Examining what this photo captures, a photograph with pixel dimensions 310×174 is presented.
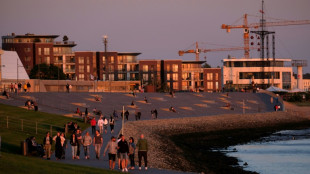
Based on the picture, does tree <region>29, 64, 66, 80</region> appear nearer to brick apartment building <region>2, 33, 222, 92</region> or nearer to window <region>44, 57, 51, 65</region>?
brick apartment building <region>2, 33, 222, 92</region>

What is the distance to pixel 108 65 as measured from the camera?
14825cm

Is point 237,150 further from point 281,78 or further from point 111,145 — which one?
point 281,78

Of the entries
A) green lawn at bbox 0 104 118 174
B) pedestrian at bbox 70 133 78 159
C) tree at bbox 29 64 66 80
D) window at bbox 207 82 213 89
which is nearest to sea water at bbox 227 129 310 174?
green lawn at bbox 0 104 118 174

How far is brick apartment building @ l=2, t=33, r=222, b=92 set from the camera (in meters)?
142

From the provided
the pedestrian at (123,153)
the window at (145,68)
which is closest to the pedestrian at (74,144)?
the pedestrian at (123,153)

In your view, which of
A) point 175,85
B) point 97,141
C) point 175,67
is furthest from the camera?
point 175,85

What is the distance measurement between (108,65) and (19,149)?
11421 centimetres

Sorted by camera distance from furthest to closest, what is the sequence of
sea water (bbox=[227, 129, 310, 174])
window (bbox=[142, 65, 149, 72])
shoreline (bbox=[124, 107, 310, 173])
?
window (bbox=[142, 65, 149, 72]) < sea water (bbox=[227, 129, 310, 174]) < shoreline (bbox=[124, 107, 310, 173])

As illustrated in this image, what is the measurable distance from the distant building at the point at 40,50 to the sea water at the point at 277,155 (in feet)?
273

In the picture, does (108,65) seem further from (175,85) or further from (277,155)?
(277,155)

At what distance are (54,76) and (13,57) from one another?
31.7 m

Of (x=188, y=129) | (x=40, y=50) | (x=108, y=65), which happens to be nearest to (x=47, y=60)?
(x=40, y=50)

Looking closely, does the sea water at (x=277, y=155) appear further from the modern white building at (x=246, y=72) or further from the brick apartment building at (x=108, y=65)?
the modern white building at (x=246, y=72)

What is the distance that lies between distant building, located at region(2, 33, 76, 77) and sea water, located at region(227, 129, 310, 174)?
273 ft
